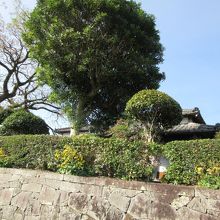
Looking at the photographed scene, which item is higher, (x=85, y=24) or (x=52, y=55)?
(x=85, y=24)

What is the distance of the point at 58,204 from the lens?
8703 millimetres

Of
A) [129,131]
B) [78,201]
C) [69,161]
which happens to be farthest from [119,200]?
[129,131]

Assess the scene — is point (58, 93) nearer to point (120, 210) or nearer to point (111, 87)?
point (111, 87)

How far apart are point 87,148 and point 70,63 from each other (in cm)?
750

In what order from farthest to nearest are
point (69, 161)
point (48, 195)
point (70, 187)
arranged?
1. point (69, 161)
2. point (48, 195)
3. point (70, 187)

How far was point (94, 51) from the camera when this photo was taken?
15898 mm

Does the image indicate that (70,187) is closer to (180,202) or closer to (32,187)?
(32,187)

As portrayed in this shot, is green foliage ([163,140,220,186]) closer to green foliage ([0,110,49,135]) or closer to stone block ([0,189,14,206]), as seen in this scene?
stone block ([0,189,14,206])

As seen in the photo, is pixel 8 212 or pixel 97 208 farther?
pixel 8 212

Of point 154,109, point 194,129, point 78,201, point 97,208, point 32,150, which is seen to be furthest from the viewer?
point 194,129

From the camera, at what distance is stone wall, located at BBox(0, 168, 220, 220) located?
22.6 feet

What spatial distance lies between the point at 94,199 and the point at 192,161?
8.41ft

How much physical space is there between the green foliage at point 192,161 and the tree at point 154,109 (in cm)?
345

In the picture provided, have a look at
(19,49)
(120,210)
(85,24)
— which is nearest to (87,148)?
(120,210)
